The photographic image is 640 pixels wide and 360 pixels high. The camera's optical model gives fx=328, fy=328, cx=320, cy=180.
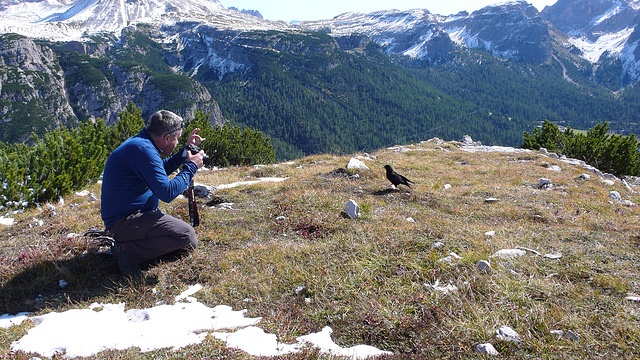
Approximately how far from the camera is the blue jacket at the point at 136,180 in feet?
16.9

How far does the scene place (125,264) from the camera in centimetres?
570

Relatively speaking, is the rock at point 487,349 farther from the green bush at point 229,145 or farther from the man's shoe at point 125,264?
the green bush at point 229,145

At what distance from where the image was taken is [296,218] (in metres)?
7.96

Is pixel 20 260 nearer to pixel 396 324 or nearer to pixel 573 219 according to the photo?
pixel 396 324

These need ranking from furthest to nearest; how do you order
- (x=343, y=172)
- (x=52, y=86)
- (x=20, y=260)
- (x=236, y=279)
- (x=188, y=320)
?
(x=52, y=86)
(x=343, y=172)
(x=20, y=260)
(x=236, y=279)
(x=188, y=320)

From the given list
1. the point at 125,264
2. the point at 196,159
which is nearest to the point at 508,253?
the point at 196,159

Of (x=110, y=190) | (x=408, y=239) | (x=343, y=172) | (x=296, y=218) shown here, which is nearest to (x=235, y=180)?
(x=343, y=172)

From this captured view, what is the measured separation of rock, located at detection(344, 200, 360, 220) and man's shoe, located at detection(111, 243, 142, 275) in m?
4.60

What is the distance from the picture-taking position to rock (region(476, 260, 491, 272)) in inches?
188

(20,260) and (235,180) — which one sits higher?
(20,260)

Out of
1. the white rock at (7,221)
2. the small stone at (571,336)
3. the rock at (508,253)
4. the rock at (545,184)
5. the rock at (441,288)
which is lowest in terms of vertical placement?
the white rock at (7,221)

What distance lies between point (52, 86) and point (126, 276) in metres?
232

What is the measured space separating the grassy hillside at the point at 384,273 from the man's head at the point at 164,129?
82.8 inches

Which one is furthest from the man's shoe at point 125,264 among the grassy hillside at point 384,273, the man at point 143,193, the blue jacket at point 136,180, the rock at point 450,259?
the rock at point 450,259
